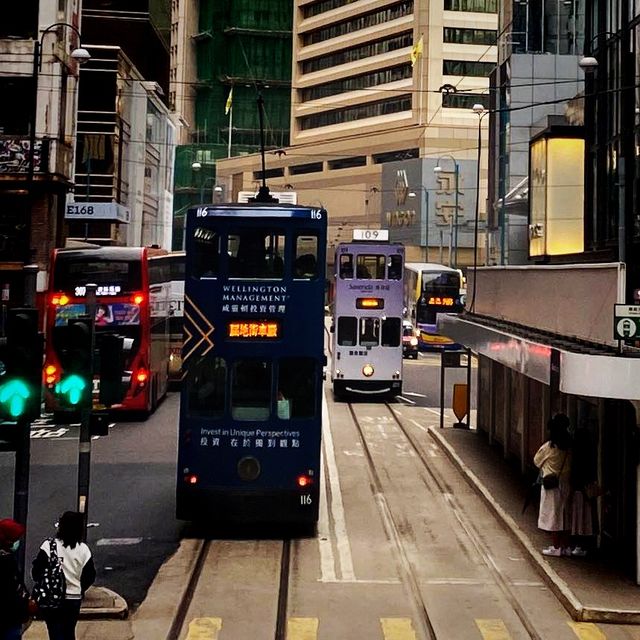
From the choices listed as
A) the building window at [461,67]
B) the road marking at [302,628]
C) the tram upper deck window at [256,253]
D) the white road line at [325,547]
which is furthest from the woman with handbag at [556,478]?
the building window at [461,67]

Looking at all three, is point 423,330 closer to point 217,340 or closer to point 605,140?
point 605,140

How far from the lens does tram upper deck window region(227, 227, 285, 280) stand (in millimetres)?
14070

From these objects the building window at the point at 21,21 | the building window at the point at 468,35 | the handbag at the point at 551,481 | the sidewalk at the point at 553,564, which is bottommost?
the sidewalk at the point at 553,564

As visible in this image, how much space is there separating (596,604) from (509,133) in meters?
39.8

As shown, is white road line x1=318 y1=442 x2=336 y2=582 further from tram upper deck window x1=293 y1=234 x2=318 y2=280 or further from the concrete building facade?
the concrete building facade

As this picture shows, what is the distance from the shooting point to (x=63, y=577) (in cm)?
853

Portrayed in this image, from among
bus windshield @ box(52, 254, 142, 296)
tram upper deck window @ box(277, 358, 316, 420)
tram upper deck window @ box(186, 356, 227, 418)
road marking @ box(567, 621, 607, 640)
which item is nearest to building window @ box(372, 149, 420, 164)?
bus windshield @ box(52, 254, 142, 296)

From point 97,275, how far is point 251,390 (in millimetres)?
11273

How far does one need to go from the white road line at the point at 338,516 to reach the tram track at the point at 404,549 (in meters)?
0.65

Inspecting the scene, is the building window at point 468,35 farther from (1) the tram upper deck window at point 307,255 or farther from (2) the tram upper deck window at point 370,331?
(1) the tram upper deck window at point 307,255

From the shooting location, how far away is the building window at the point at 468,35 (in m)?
83.2

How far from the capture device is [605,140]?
21203 mm

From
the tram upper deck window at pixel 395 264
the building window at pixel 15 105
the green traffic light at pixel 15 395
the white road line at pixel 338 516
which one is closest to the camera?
the green traffic light at pixel 15 395

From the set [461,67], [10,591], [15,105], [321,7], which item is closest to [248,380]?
[10,591]
